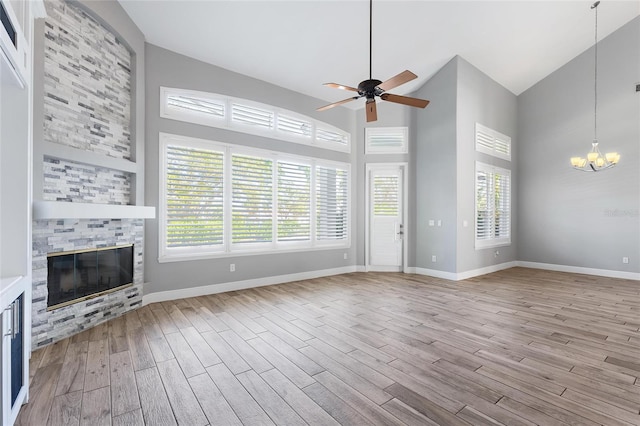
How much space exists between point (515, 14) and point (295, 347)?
621cm

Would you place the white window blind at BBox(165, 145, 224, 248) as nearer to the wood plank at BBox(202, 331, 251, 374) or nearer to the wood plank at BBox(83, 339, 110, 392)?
the wood plank at BBox(83, 339, 110, 392)

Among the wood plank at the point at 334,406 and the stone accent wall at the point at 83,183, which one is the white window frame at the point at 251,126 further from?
the wood plank at the point at 334,406

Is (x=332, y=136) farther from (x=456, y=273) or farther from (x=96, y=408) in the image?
(x=96, y=408)

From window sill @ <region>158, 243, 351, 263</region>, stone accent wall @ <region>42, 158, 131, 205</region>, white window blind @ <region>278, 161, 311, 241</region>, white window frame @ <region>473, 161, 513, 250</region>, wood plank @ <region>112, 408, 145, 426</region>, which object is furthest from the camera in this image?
white window frame @ <region>473, 161, 513, 250</region>

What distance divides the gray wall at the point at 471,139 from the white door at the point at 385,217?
123 centimetres

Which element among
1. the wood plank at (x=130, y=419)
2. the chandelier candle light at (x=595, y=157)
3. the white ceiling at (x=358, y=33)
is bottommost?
the wood plank at (x=130, y=419)

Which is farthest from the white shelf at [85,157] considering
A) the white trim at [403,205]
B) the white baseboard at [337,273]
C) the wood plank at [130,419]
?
the white trim at [403,205]

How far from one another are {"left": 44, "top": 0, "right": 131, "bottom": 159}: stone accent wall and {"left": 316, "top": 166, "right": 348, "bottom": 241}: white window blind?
3.42 meters

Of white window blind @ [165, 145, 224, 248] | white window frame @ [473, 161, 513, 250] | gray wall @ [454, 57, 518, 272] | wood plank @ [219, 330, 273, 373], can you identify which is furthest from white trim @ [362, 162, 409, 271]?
wood plank @ [219, 330, 273, 373]

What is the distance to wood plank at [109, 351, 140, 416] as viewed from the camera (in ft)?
6.39

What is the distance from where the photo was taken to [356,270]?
6.72 meters

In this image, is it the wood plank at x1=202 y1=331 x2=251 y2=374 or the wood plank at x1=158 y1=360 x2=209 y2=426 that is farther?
the wood plank at x1=202 y1=331 x2=251 y2=374

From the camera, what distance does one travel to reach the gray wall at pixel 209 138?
422 cm

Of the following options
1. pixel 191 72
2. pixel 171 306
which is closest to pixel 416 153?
pixel 191 72
